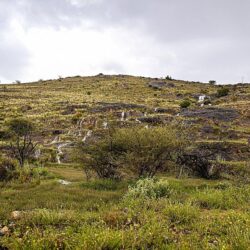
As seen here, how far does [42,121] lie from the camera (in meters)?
45.3

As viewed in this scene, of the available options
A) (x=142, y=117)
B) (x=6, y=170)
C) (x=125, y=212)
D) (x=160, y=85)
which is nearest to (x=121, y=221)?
(x=125, y=212)

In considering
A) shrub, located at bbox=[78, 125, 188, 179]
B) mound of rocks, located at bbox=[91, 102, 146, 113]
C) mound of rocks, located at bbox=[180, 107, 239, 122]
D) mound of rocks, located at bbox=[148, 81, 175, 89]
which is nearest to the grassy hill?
shrub, located at bbox=[78, 125, 188, 179]

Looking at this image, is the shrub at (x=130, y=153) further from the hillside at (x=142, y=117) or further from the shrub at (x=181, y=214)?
the hillside at (x=142, y=117)

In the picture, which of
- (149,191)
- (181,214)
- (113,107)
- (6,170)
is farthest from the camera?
(113,107)

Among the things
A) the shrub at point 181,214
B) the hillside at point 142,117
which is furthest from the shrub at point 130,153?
the hillside at point 142,117

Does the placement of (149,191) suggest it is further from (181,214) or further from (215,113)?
Answer: (215,113)

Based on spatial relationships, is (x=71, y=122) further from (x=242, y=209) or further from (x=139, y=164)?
(x=242, y=209)

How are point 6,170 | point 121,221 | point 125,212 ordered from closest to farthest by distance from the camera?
point 121,221, point 125,212, point 6,170

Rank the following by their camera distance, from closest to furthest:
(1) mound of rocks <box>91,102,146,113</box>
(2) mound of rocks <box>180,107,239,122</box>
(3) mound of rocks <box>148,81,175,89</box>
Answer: (2) mound of rocks <box>180,107,239,122</box>
(1) mound of rocks <box>91,102,146,113</box>
(3) mound of rocks <box>148,81,175,89</box>

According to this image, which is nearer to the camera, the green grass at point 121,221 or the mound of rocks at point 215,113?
the green grass at point 121,221

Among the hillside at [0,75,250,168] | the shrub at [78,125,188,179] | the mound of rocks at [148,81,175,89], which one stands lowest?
the shrub at [78,125,188,179]

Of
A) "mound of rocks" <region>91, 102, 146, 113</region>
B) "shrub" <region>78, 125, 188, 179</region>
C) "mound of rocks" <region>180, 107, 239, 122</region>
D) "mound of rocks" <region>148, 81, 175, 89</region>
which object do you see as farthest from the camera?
"mound of rocks" <region>148, 81, 175, 89</region>

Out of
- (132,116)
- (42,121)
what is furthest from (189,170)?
(42,121)

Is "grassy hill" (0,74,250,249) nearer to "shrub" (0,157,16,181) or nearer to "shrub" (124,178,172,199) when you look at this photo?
"shrub" (124,178,172,199)
